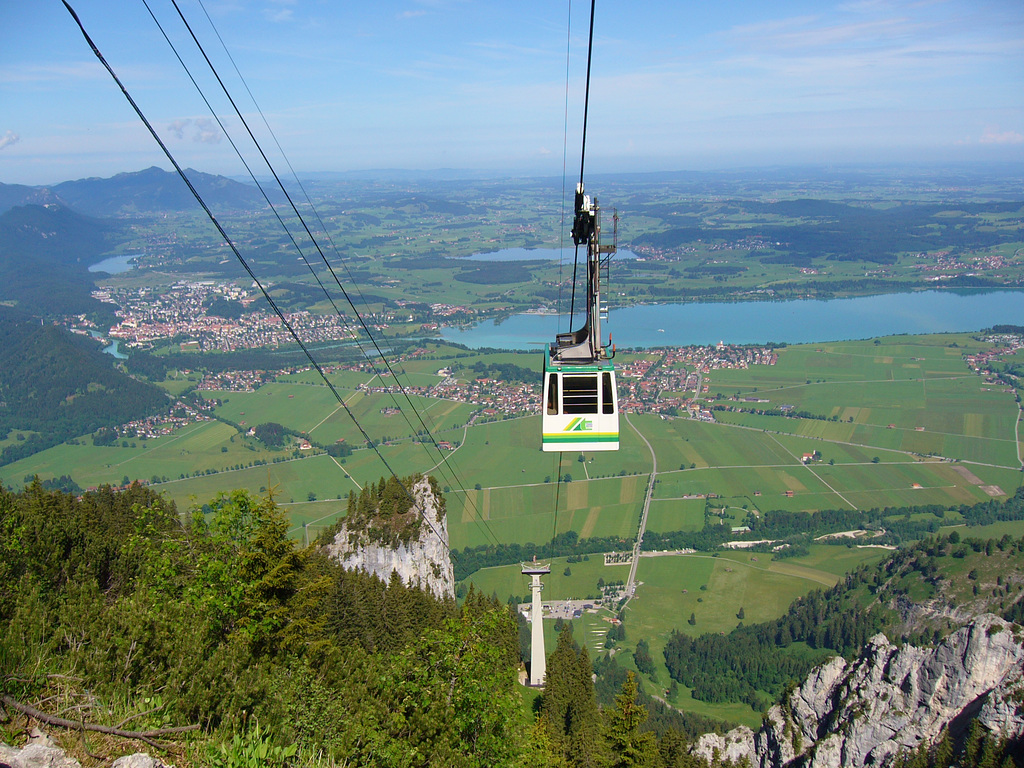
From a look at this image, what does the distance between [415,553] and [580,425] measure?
760 inches

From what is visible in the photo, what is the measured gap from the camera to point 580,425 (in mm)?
12203

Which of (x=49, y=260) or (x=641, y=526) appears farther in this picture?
(x=49, y=260)

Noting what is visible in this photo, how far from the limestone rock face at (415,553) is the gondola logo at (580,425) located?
55.8ft

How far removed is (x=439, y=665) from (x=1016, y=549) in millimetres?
43591

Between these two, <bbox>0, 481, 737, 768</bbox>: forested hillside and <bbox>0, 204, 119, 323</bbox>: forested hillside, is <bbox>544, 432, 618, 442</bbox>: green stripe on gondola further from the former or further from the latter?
<bbox>0, 204, 119, 323</bbox>: forested hillside

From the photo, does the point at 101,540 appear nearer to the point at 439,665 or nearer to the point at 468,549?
the point at 439,665

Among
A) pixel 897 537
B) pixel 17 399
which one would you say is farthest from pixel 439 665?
pixel 17 399

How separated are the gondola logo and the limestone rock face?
17.0 m

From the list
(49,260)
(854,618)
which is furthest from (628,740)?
(49,260)

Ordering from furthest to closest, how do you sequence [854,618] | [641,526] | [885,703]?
[641,526] < [854,618] < [885,703]

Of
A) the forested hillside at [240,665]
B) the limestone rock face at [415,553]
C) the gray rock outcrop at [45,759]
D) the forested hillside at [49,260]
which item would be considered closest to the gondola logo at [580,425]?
the forested hillside at [240,665]

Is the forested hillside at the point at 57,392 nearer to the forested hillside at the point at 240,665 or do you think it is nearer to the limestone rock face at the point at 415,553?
the limestone rock face at the point at 415,553

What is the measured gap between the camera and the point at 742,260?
15688 centimetres

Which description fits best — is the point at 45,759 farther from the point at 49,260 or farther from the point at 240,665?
the point at 49,260
